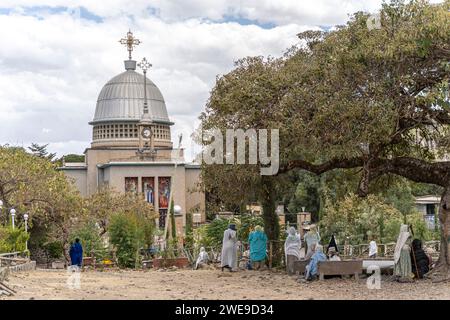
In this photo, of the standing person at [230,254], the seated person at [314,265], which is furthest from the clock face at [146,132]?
the seated person at [314,265]

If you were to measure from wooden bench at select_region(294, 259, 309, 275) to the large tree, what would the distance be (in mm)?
2258

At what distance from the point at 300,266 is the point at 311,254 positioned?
1.54 feet

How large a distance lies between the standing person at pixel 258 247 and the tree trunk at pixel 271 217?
1018 millimetres

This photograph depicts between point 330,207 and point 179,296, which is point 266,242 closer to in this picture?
point 179,296

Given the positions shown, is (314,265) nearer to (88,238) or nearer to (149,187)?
(88,238)

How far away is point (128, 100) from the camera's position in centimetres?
7756

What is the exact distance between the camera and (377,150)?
2089 cm

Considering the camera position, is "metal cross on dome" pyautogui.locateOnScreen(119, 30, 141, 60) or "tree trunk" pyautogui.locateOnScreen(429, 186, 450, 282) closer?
Answer: "tree trunk" pyautogui.locateOnScreen(429, 186, 450, 282)

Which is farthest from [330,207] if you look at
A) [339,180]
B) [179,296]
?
[179,296]

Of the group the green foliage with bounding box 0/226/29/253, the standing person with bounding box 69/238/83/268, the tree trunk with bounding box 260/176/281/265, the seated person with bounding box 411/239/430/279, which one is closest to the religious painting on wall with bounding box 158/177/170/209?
the green foliage with bounding box 0/226/29/253

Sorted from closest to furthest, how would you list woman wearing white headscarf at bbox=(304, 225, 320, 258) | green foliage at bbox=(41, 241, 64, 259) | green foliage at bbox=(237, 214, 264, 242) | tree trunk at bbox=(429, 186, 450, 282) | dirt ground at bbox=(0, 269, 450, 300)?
dirt ground at bbox=(0, 269, 450, 300)
tree trunk at bbox=(429, 186, 450, 282)
woman wearing white headscarf at bbox=(304, 225, 320, 258)
green foliage at bbox=(237, 214, 264, 242)
green foliage at bbox=(41, 241, 64, 259)

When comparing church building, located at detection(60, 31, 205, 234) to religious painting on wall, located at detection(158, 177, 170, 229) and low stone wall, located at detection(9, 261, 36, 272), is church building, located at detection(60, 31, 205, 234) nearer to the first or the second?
religious painting on wall, located at detection(158, 177, 170, 229)

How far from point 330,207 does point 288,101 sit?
18.3 meters

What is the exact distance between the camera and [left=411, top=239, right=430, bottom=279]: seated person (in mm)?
19578
